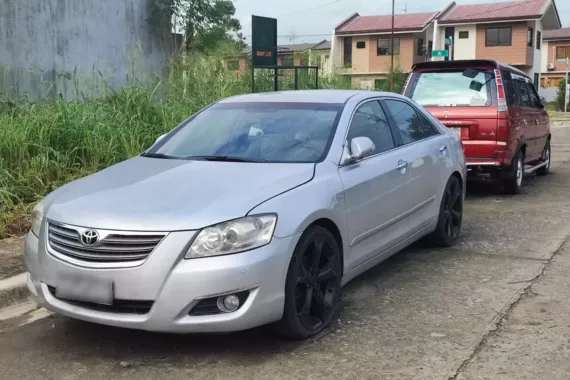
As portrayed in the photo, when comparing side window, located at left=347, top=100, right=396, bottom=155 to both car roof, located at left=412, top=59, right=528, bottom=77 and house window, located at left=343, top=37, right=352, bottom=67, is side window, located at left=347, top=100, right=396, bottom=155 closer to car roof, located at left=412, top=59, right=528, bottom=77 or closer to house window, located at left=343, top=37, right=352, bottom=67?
car roof, located at left=412, top=59, right=528, bottom=77

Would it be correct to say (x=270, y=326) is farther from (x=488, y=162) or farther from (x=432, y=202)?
(x=488, y=162)

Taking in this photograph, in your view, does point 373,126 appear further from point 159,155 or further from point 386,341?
point 386,341

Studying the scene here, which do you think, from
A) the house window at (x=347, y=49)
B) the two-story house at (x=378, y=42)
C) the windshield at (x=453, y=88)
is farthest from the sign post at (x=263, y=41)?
the house window at (x=347, y=49)

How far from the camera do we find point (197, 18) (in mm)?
16516

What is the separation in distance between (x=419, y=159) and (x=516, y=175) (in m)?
4.08

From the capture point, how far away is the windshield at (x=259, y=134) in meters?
4.63

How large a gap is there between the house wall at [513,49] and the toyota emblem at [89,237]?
46108mm

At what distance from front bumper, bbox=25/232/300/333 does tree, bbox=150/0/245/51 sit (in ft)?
40.4

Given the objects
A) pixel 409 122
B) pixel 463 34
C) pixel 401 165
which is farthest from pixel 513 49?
pixel 401 165

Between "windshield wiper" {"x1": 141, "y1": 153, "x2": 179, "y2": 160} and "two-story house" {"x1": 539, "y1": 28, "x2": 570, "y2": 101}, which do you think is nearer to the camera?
"windshield wiper" {"x1": 141, "y1": 153, "x2": 179, "y2": 160}

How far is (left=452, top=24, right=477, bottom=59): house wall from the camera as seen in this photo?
47.5 meters

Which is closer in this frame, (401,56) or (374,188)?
(374,188)

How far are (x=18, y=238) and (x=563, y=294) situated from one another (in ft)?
15.3

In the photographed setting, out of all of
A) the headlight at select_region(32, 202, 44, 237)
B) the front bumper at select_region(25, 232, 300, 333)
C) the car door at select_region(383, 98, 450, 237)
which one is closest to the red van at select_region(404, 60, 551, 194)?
the car door at select_region(383, 98, 450, 237)
